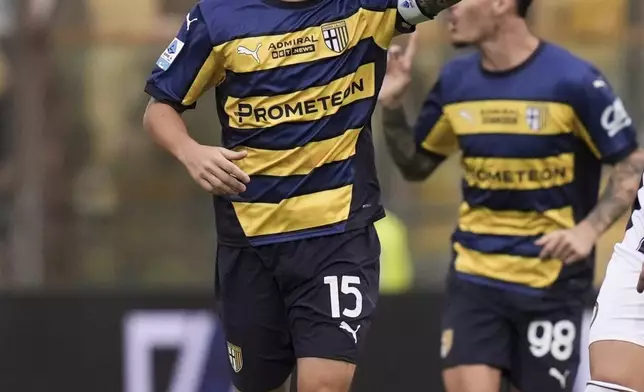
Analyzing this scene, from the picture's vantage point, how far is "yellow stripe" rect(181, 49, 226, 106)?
415 cm

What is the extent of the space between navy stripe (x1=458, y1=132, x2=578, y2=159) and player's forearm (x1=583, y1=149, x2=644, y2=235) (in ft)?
0.67

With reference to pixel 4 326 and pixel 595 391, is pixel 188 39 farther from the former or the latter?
pixel 4 326

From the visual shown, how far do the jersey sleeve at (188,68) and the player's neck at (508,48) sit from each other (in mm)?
1346

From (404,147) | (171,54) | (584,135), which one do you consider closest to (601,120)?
(584,135)

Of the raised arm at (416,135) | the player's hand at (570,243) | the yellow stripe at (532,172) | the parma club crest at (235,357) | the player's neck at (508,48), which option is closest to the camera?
the parma club crest at (235,357)

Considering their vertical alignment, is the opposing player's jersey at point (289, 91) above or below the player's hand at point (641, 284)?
above

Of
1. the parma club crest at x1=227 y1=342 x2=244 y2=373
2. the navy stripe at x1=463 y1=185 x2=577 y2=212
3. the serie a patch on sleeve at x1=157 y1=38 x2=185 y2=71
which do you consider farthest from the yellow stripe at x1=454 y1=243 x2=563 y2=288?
the serie a patch on sleeve at x1=157 y1=38 x2=185 y2=71

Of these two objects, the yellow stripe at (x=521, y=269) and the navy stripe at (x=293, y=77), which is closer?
the navy stripe at (x=293, y=77)

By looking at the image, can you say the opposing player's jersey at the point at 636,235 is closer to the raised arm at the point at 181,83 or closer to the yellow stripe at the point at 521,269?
the yellow stripe at the point at 521,269

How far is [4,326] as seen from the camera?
713 cm

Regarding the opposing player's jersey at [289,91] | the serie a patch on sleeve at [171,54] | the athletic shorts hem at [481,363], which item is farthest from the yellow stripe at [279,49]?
the athletic shorts hem at [481,363]

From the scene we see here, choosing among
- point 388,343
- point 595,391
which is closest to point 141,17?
point 388,343

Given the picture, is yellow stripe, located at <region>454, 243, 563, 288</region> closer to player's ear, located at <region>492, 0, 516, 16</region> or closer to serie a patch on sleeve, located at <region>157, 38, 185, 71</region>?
player's ear, located at <region>492, 0, 516, 16</region>

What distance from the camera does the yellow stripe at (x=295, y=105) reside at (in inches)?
163
